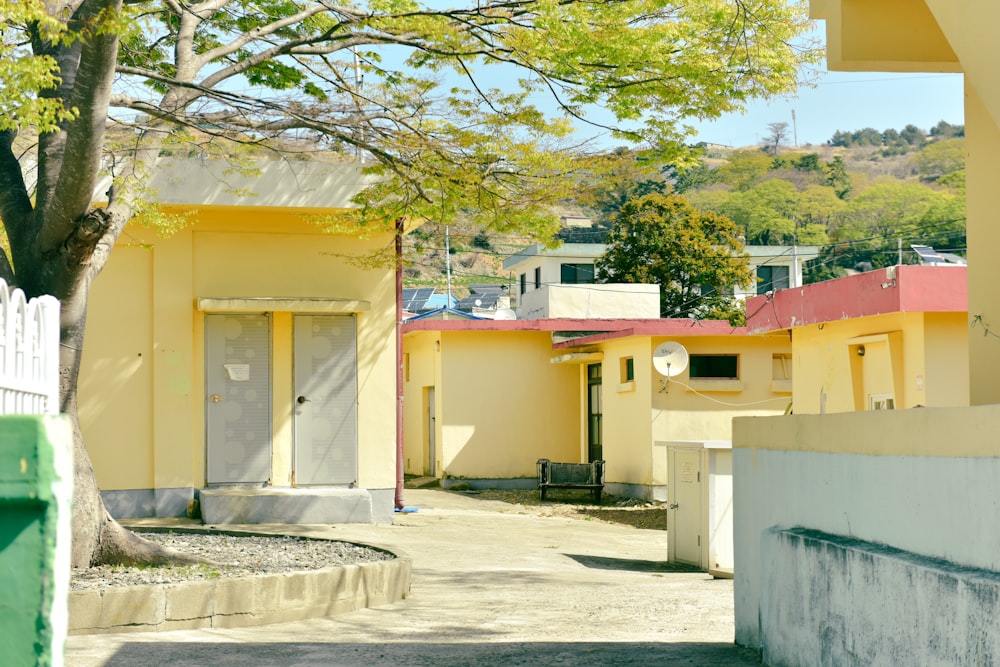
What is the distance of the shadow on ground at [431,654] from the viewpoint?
278 inches

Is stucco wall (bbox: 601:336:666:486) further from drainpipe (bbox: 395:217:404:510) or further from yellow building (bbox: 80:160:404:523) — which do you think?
yellow building (bbox: 80:160:404:523)

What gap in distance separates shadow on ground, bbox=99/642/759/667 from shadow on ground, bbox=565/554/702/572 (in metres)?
5.14

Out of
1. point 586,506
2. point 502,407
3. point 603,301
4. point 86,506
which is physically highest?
point 603,301

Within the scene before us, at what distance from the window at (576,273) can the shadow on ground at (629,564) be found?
30.0 metres

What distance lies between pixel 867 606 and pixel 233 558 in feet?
19.0

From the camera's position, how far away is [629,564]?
1352cm

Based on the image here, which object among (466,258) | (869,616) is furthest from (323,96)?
(466,258)

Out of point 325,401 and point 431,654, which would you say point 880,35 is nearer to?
point 431,654

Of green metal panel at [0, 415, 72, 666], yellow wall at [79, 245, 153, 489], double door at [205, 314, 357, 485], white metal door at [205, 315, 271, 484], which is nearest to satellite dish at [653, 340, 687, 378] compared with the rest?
double door at [205, 314, 357, 485]

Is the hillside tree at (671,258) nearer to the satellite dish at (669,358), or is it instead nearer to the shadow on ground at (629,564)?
the satellite dish at (669,358)

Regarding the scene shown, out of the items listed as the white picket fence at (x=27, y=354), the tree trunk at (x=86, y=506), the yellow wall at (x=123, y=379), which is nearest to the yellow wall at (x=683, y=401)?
the yellow wall at (x=123, y=379)

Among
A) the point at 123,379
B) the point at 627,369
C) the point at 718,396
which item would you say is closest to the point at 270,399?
the point at 123,379

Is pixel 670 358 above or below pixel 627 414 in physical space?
above

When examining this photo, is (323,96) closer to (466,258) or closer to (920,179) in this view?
(466,258)
